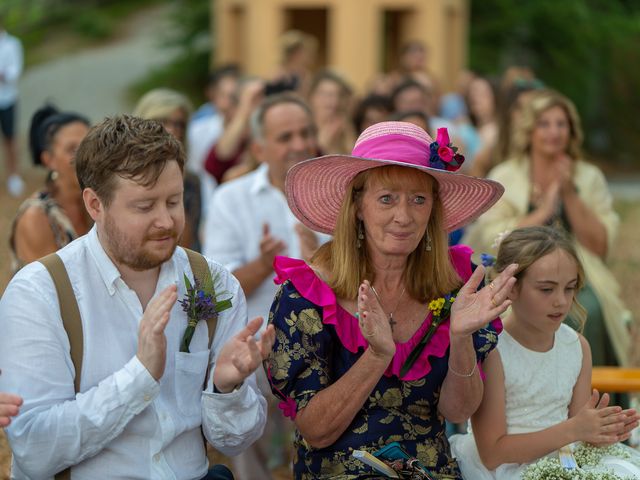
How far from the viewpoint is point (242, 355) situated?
10.7 feet

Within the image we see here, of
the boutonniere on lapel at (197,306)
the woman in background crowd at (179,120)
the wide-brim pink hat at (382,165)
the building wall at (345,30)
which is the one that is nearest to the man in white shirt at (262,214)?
the woman in background crowd at (179,120)

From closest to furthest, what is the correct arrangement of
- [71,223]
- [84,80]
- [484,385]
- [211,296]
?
1. [211,296]
2. [484,385]
3. [71,223]
4. [84,80]

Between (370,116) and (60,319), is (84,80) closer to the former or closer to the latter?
(370,116)

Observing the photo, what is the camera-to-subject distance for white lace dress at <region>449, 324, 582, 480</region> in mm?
4078

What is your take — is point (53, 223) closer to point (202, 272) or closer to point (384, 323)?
point (202, 272)

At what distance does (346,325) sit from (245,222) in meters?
2.18

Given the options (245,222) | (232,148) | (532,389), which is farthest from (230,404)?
(232,148)

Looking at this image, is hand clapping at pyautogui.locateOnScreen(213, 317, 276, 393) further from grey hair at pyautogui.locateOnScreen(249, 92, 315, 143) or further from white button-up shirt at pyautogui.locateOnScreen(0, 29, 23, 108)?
white button-up shirt at pyautogui.locateOnScreen(0, 29, 23, 108)

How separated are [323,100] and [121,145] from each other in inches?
235

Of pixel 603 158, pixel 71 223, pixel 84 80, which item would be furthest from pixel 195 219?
pixel 603 158

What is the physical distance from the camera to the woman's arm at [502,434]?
372 cm

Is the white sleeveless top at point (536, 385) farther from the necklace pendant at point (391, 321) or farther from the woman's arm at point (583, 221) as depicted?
the woman's arm at point (583, 221)

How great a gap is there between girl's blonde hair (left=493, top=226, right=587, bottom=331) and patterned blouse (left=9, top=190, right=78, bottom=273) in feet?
6.35

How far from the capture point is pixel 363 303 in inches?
132
